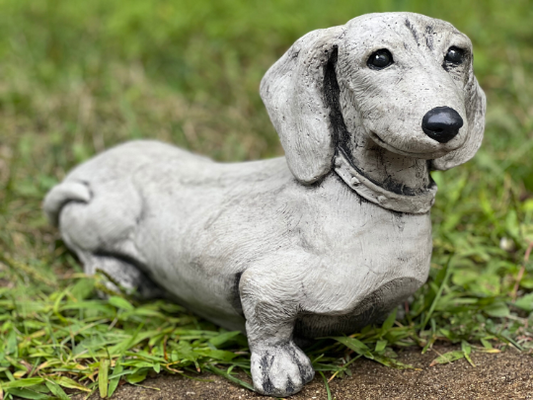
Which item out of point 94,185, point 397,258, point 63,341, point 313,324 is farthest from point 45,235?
point 397,258

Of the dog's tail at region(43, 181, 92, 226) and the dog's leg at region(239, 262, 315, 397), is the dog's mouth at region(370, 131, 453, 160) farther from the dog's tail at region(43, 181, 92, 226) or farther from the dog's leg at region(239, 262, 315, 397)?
the dog's tail at region(43, 181, 92, 226)

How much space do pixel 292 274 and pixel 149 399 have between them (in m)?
0.68

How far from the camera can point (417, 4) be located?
5.20 m

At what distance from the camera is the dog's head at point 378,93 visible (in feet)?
5.96

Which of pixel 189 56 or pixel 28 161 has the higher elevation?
pixel 189 56

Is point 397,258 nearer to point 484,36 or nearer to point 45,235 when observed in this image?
point 45,235

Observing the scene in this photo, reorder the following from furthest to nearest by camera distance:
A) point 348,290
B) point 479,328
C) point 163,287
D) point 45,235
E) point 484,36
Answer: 1. point 484,36
2. point 45,235
3. point 163,287
4. point 479,328
5. point 348,290

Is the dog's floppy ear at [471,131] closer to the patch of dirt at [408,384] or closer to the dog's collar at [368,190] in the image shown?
the dog's collar at [368,190]

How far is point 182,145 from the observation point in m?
4.23

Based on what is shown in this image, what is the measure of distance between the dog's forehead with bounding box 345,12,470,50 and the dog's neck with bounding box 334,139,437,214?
32cm

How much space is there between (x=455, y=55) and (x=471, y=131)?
12.0 inches

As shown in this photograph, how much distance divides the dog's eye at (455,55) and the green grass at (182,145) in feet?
3.27

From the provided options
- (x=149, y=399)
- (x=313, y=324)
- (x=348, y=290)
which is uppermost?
(x=348, y=290)

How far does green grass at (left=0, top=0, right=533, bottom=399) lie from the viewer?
2.47 meters
